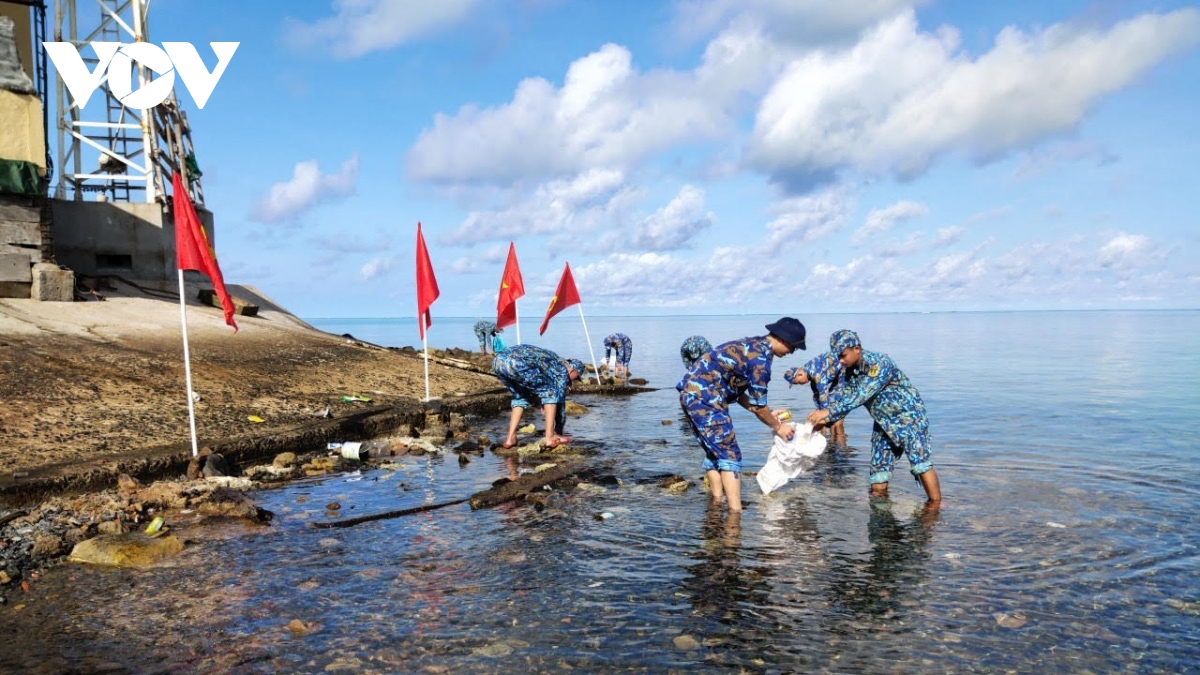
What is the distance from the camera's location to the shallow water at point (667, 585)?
4945 mm

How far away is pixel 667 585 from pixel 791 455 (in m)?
2.77

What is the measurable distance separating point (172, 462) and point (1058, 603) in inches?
368

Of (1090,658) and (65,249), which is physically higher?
(65,249)

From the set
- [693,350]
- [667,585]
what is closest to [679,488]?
[667,585]

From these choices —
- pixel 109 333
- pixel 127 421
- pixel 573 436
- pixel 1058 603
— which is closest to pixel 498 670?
pixel 1058 603

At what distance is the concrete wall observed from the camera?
19.1 m

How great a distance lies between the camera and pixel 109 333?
14352 mm

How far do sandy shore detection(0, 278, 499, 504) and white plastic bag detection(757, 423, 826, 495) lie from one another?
7.07 metres

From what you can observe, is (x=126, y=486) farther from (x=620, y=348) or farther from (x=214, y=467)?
(x=620, y=348)

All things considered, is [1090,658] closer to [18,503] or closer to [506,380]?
[506,380]

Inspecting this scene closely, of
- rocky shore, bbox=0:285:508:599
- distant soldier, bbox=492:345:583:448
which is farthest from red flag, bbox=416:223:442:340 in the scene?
distant soldier, bbox=492:345:583:448

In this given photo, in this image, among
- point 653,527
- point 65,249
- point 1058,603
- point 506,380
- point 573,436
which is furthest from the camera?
point 65,249

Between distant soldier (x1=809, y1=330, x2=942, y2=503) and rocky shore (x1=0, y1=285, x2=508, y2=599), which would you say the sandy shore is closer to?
rocky shore (x1=0, y1=285, x2=508, y2=599)

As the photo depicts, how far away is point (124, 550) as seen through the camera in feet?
22.2
